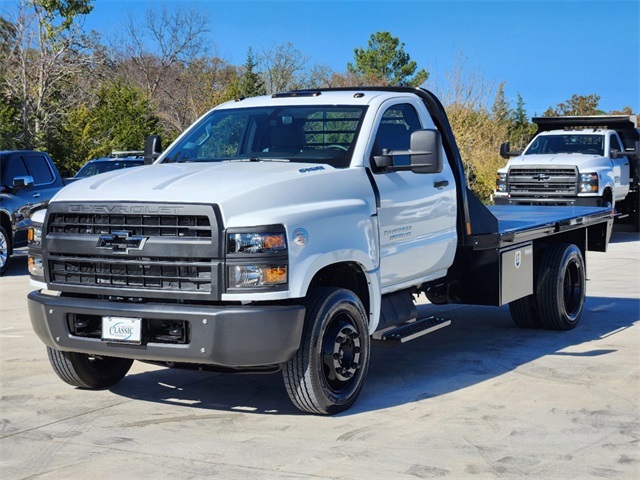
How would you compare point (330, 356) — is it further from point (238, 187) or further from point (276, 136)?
point (276, 136)

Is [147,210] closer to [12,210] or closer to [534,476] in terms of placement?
[534,476]

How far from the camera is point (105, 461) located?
5.43 metres

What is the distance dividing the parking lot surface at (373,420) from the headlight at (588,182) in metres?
9.82

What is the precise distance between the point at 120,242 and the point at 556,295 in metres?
4.68

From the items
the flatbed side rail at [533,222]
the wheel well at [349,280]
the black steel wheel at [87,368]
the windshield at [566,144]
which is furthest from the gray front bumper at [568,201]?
the black steel wheel at [87,368]

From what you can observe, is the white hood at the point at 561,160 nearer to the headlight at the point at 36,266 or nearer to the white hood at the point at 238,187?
the white hood at the point at 238,187

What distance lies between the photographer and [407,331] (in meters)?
7.16

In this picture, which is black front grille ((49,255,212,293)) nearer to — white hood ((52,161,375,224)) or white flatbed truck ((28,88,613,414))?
white flatbed truck ((28,88,613,414))

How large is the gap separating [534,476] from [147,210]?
2658 millimetres

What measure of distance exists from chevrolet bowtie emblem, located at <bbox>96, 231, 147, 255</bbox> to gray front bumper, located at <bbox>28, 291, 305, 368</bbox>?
0.33 meters

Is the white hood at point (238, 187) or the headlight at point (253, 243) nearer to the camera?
the headlight at point (253, 243)

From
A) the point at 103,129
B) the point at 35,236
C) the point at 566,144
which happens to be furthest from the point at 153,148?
the point at 103,129

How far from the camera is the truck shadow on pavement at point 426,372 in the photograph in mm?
6844

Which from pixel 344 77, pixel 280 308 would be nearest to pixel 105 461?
pixel 280 308
